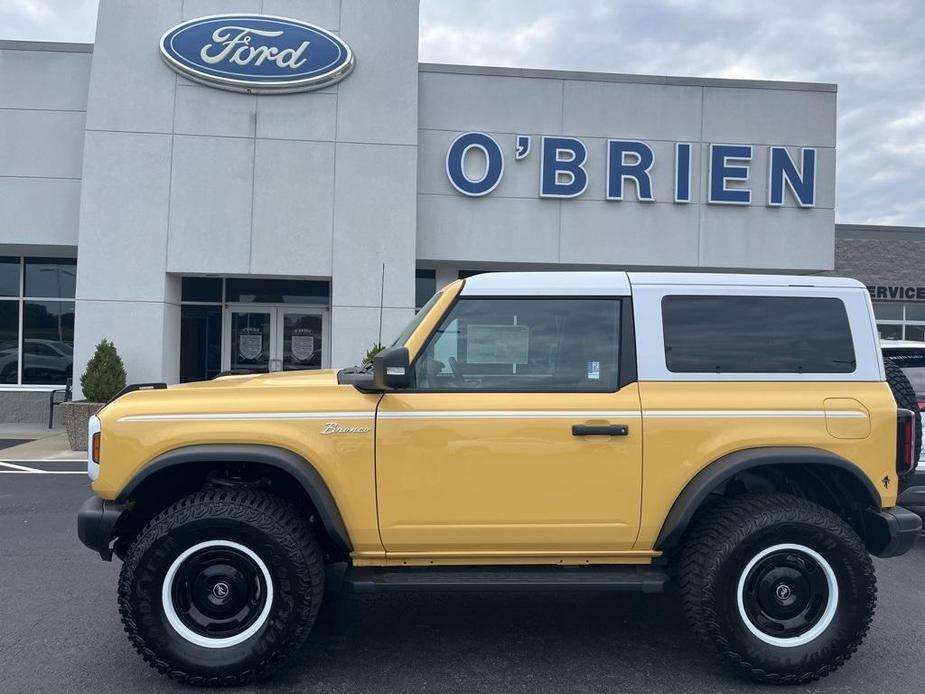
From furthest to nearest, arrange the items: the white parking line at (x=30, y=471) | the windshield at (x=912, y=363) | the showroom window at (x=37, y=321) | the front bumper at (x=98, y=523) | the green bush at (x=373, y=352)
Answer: the showroom window at (x=37, y=321) → the white parking line at (x=30, y=471) → the windshield at (x=912, y=363) → the green bush at (x=373, y=352) → the front bumper at (x=98, y=523)

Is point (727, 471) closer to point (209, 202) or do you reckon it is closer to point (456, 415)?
point (456, 415)

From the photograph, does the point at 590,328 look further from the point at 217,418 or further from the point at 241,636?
the point at 241,636

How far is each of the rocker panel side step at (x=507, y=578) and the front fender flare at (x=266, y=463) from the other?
0.28 meters

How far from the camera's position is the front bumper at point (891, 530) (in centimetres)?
356

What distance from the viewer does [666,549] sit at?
142 inches

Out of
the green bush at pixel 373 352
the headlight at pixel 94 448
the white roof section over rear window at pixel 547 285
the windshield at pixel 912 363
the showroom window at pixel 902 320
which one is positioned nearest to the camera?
the headlight at pixel 94 448

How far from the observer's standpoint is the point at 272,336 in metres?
13.9

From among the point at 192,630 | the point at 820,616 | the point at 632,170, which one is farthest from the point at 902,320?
the point at 192,630

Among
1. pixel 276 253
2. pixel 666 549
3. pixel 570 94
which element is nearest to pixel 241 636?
pixel 666 549

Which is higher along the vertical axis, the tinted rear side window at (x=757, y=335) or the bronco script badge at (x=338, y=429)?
the tinted rear side window at (x=757, y=335)

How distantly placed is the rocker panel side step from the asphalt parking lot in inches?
19.1

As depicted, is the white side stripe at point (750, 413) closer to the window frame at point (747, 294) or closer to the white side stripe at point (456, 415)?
the white side stripe at point (456, 415)

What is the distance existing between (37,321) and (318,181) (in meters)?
6.93

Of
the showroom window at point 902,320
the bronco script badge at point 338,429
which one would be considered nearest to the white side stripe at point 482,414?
A: the bronco script badge at point 338,429
